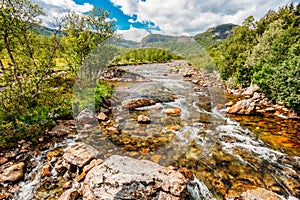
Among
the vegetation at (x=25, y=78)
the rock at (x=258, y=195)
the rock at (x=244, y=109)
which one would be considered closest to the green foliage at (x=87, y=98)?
the vegetation at (x=25, y=78)

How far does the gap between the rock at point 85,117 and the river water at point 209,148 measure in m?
0.66

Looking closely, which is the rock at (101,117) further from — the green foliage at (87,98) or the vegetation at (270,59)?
the vegetation at (270,59)

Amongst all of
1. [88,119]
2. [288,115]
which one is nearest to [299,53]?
[288,115]

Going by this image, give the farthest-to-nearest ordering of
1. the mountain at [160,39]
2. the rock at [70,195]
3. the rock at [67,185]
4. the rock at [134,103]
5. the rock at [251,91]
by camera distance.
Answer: the rock at [251,91] < the rock at [134,103] < the mountain at [160,39] < the rock at [67,185] < the rock at [70,195]

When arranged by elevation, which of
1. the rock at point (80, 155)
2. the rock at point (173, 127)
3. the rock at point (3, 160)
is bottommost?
the rock at point (3, 160)

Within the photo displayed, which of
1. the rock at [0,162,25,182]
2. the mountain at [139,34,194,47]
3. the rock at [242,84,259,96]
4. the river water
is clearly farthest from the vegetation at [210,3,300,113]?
the rock at [0,162,25,182]

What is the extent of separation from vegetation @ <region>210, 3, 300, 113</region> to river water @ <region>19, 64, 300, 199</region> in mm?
2633

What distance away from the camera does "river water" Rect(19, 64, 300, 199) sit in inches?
179

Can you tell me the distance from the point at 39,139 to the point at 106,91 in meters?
6.01

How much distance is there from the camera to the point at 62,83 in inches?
457

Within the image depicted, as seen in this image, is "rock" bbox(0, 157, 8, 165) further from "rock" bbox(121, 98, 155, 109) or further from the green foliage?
"rock" bbox(121, 98, 155, 109)

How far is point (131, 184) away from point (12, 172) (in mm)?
3682

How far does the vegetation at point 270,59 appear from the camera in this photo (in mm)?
9455

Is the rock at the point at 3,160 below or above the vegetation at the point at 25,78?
below
